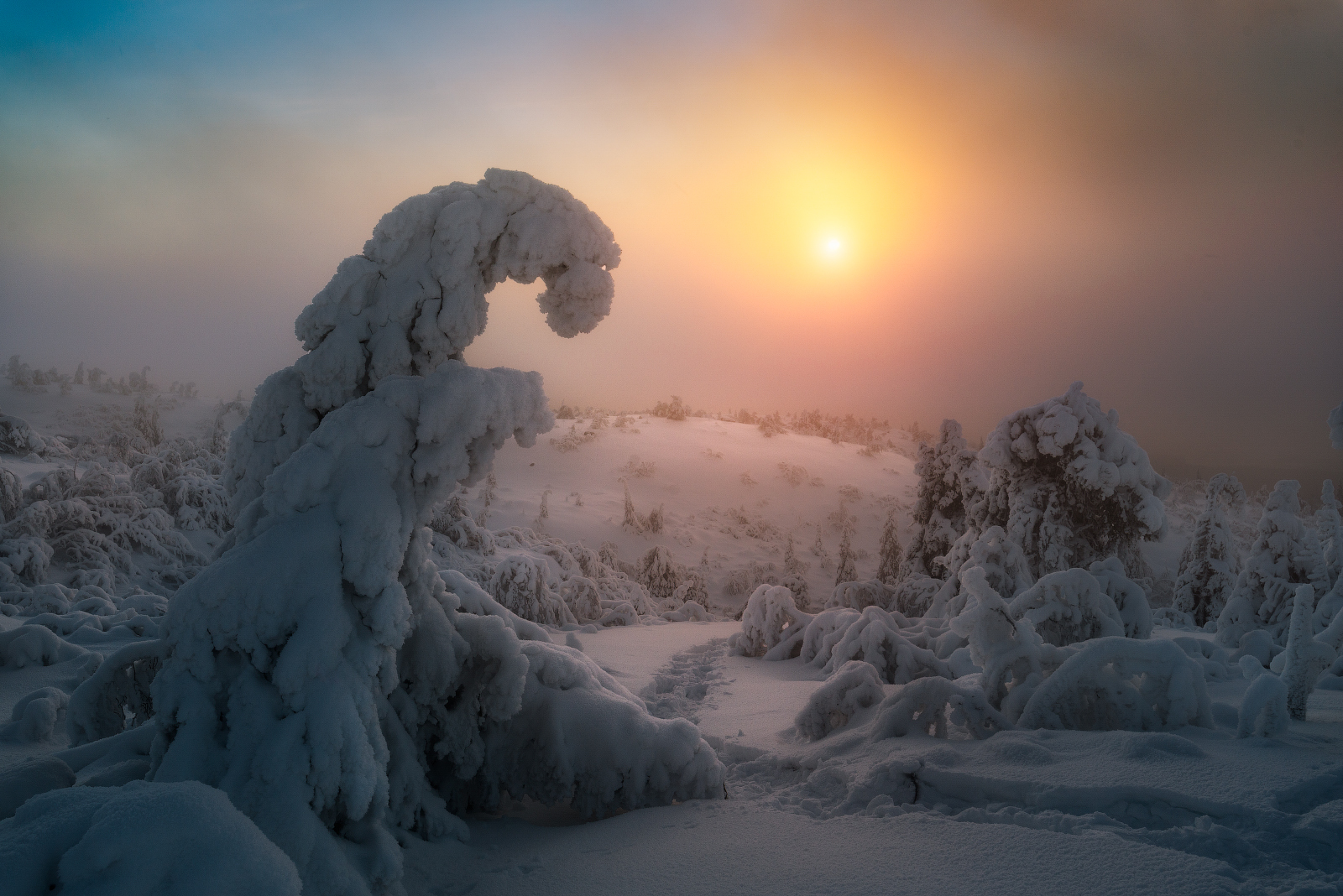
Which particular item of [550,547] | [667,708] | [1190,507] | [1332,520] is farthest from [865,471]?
[667,708]

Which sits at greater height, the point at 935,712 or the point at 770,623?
the point at 935,712

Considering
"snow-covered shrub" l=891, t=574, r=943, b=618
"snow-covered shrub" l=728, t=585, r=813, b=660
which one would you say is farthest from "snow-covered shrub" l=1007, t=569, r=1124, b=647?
"snow-covered shrub" l=891, t=574, r=943, b=618

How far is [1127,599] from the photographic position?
29.0ft

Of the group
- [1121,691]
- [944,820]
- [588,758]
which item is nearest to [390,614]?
[588,758]

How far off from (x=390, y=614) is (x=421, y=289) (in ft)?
6.95

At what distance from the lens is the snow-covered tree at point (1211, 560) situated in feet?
49.0

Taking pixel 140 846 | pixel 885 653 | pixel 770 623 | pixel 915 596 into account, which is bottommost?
pixel 915 596

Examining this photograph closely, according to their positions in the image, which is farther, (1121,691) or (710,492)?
(710,492)

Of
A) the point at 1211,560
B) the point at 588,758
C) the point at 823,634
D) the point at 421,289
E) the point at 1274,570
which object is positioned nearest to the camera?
the point at 421,289

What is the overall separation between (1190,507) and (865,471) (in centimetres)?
1563

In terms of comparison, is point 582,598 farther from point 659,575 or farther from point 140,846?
point 140,846

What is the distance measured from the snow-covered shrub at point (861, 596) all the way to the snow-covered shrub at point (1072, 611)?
8152mm

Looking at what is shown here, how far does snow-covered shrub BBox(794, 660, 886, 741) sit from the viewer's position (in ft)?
18.9

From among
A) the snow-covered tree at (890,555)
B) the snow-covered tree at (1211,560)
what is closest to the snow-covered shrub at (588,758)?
the snow-covered tree at (1211,560)
